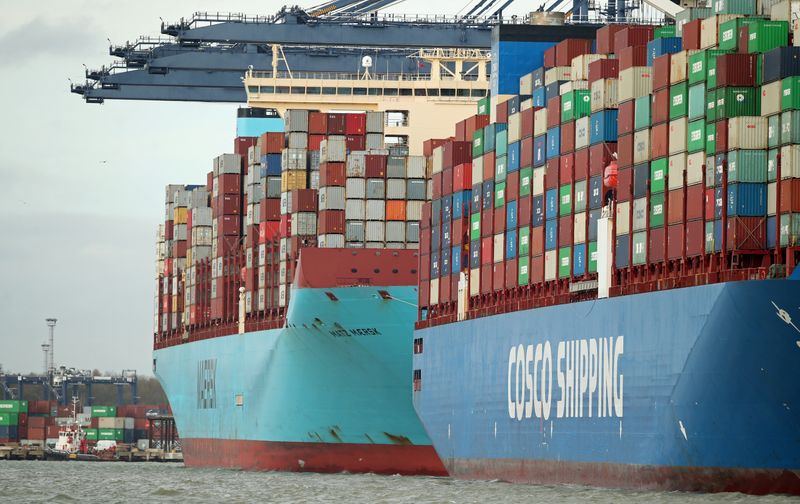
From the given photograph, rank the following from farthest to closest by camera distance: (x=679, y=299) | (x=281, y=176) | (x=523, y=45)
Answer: (x=281, y=176)
(x=523, y=45)
(x=679, y=299)

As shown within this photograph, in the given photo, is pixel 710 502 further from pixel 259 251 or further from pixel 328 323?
pixel 259 251

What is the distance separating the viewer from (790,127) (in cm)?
3250

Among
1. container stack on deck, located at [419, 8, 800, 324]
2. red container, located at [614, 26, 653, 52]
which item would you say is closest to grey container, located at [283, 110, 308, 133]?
container stack on deck, located at [419, 8, 800, 324]

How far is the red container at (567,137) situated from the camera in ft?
134

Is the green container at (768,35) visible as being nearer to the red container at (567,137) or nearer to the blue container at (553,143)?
the red container at (567,137)

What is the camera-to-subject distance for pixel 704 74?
34.5m

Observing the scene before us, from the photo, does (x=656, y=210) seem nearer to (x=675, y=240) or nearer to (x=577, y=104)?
(x=675, y=240)

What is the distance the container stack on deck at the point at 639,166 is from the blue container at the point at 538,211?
0.16 ft

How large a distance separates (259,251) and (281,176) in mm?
2861

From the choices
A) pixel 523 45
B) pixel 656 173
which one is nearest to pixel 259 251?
pixel 523 45

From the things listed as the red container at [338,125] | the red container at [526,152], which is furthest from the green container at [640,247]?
the red container at [338,125]

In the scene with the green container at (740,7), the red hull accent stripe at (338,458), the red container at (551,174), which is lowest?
the red hull accent stripe at (338,458)

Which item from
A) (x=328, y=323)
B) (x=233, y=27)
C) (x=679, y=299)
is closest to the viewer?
(x=679, y=299)

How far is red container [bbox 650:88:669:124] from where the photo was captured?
36.1 m
